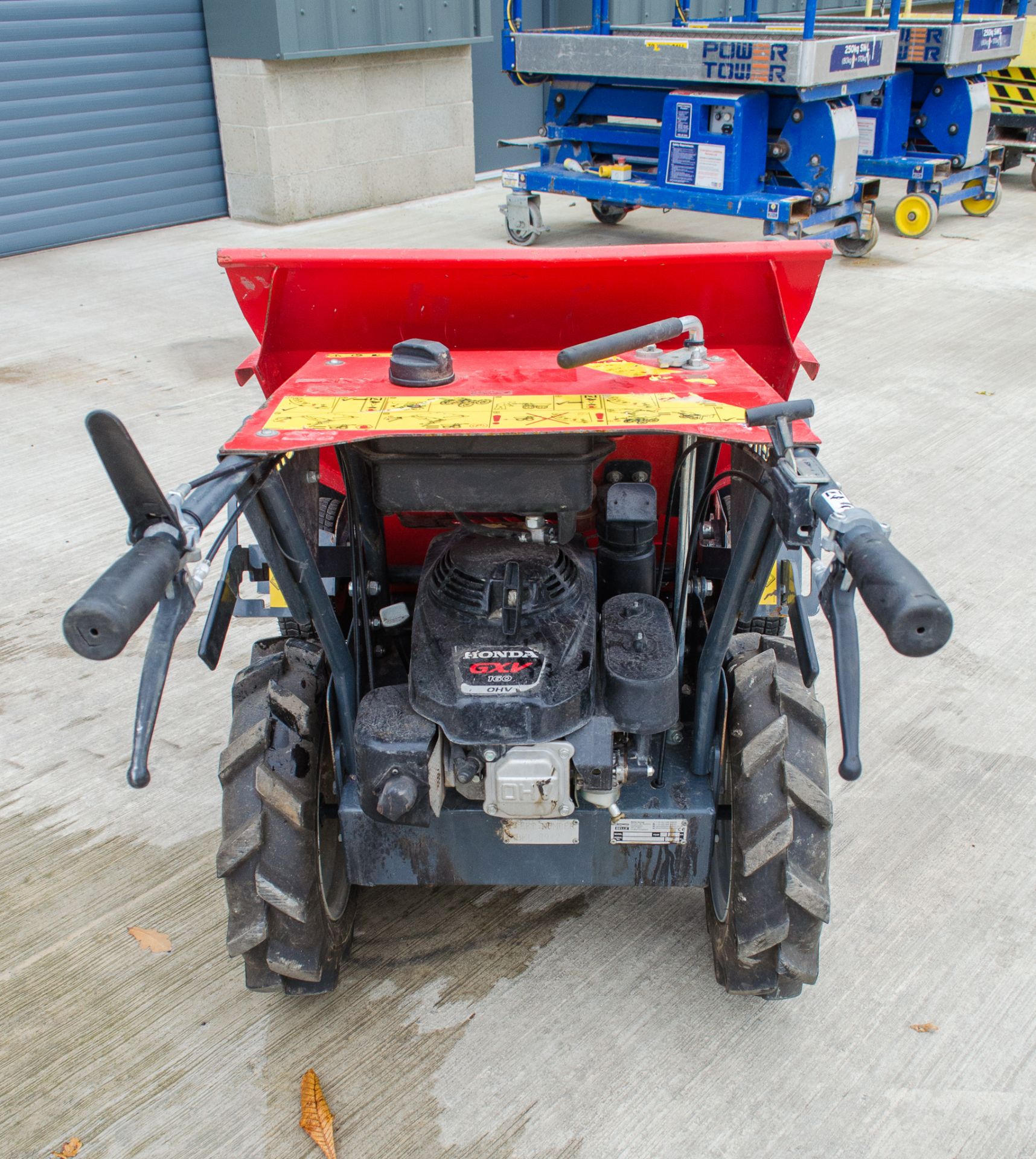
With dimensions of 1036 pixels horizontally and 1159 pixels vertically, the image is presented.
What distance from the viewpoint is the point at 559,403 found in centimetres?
186

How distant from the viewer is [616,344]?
1.81 meters

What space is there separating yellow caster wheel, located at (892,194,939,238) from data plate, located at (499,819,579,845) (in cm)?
805

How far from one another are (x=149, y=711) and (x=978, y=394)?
17.1ft

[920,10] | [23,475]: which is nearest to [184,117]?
[23,475]

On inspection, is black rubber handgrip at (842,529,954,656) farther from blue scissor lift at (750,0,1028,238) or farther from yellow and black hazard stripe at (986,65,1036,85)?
yellow and black hazard stripe at (986,65,1036,85)

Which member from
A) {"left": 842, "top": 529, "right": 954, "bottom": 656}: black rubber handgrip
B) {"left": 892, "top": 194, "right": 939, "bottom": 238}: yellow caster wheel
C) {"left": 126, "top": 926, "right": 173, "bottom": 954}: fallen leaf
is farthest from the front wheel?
{"left": 842, "top": 529, "right": 954, "bottom": 656}: black rubber handgrip

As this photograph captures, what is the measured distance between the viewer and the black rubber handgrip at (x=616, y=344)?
1.76m

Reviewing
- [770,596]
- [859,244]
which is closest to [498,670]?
[770,596]

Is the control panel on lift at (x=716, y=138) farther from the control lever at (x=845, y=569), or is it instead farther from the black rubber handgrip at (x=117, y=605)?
the black rubber handgrip at (x=117, y=605)

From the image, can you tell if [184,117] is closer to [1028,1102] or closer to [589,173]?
[589,173]

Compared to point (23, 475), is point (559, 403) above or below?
above

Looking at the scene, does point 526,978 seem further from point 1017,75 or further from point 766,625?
point 1017,75

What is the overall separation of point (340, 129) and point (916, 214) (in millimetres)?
4952

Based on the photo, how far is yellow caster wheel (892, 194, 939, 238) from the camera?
342 inches
